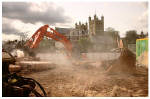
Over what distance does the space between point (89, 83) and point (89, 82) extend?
1.0 inches

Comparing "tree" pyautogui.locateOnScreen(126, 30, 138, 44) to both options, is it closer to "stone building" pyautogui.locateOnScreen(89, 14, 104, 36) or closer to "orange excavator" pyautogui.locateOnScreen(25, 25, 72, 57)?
"stone building" pyautogui.locateOnScreen(89, 14, 104, 36)

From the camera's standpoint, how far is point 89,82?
281cm

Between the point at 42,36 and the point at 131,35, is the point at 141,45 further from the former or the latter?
the point at 42,36

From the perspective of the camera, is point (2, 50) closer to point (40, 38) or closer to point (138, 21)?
point (40, 38)

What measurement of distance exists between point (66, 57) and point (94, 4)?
4.67ft

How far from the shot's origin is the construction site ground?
264cm

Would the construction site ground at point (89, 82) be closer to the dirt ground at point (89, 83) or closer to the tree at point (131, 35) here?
the dirt ground at point (89, 83)

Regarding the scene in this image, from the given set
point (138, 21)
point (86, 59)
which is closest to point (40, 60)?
point (86, 59)

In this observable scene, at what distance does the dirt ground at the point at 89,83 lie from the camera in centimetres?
264

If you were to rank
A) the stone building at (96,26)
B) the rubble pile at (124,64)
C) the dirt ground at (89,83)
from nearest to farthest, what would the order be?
the dirt ground at (89,83)
the stone building at (96,26)
the rubble pile at (124,64)

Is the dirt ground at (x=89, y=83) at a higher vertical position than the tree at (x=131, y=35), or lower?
lower

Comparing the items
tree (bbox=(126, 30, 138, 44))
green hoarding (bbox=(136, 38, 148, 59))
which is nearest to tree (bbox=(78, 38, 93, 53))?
tree (bbox=(126, 30, 138, 44))

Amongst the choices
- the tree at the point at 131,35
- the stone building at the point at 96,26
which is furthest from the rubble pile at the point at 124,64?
the stone building at the point at 96,26

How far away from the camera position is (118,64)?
3.17 m
